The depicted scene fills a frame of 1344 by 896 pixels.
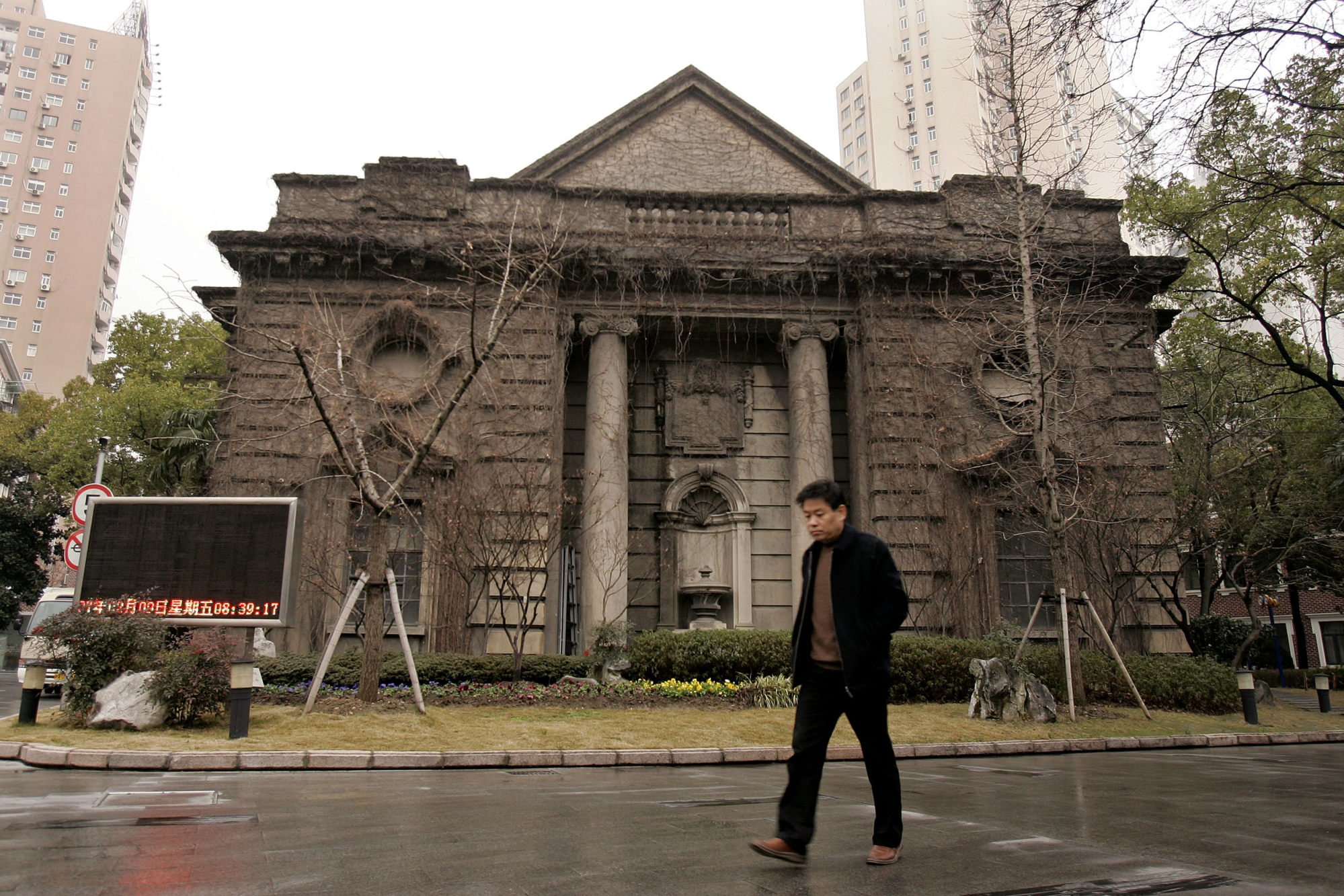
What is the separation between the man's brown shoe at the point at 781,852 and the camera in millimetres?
4258

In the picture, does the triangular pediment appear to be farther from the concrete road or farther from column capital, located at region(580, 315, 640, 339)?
the concrete road

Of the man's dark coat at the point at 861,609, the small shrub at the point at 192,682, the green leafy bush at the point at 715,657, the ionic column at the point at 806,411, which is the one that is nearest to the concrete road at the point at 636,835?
the man's dark coat at the point at 861,609

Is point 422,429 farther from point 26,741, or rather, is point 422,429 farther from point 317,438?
point 26,741

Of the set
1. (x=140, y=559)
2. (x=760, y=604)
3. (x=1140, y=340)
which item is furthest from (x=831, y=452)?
(x=140, y=559)

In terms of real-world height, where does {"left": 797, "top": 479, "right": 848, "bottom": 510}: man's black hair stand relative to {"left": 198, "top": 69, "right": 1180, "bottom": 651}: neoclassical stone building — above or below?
below

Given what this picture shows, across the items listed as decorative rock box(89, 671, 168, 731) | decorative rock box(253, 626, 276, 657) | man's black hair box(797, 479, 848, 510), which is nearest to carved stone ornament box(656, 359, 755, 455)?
decorative rock box(253, 626, 276, 657)

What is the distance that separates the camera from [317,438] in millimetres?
18625

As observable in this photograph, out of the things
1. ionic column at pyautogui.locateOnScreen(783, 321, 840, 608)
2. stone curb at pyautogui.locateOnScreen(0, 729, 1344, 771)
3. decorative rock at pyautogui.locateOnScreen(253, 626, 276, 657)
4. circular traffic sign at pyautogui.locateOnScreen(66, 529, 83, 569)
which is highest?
ionic column at pyautogui.locateOnScreen(783, 321, 840, 608)

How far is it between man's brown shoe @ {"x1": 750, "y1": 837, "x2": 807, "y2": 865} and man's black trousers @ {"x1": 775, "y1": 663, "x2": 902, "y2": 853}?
0.02 metres

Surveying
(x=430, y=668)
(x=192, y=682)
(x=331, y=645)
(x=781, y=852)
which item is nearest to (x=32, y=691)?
(x=192, y=682)

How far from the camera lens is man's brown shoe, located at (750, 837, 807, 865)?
426 centimetres

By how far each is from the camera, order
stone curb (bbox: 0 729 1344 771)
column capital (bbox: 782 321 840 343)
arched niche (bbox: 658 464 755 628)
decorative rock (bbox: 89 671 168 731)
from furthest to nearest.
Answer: column capital (bbox: 782 321 840 343), arched niche (bbox: 658 464 755 628), decorative rock (bbox: 89 671 168 731), stone curb (bbox: 0 729 1344 771)

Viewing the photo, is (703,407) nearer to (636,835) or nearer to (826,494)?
(826,494)

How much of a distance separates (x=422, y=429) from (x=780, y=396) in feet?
27.5
